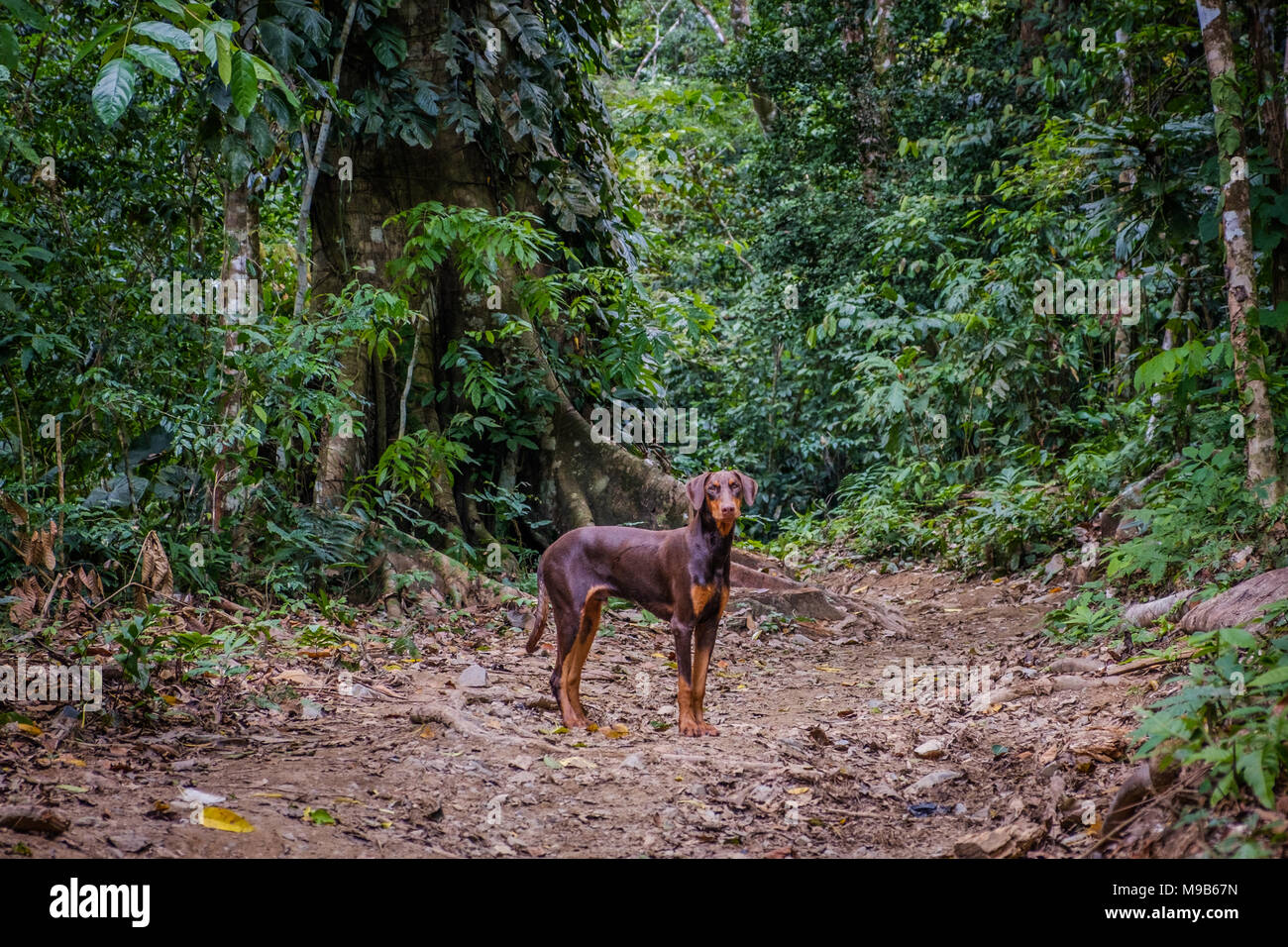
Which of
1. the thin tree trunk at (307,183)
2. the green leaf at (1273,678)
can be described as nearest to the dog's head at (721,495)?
the green leaf at (1273,678)

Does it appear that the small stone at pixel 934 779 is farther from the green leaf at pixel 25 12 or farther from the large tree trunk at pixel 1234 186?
the green leaf at pixel 25 12

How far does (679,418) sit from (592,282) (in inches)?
213

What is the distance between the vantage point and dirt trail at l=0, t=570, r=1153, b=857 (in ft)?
10.9

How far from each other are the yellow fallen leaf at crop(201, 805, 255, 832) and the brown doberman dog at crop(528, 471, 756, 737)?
2122 mm

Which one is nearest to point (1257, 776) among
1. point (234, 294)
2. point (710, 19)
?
point (234, 294)

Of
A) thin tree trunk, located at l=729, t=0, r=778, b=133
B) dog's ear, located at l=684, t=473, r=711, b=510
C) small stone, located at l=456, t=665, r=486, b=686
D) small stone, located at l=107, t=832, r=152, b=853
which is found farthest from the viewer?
thin tree trunk, located at l=729, t=0, r=778, b=133

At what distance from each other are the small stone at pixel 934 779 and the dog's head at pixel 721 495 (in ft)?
4.68

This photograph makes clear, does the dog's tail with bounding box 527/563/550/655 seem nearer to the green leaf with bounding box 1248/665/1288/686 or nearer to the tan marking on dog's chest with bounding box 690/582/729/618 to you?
the tan marking on dog's chest with bounding box 690/582/729/618

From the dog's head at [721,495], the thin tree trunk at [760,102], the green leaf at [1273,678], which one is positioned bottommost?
the green leaf at [1273,678]

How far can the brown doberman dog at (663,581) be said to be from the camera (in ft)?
16.1

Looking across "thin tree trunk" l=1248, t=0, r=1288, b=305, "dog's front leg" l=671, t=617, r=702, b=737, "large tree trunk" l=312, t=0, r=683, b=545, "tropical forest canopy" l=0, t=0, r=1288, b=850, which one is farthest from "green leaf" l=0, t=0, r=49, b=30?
"thin tree trunk" l=1248, t=0, r=1288, b=305

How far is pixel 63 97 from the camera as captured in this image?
6977 mm

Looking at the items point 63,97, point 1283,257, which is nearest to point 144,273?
point 63,97
